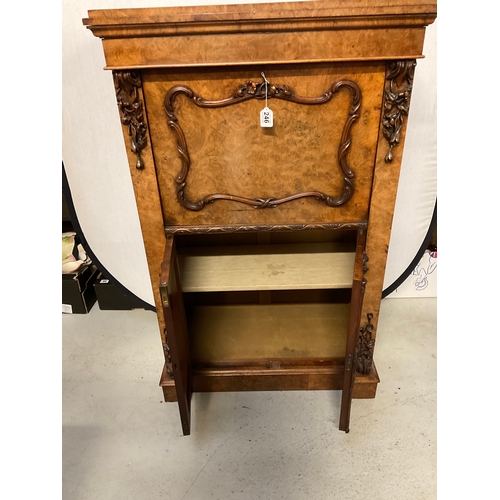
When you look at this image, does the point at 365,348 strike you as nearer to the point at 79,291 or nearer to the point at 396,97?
the point at 396,97

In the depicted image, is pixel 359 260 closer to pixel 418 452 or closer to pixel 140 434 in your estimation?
pixel 418 452

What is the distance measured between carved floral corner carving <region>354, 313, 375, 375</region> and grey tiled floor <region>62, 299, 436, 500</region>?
132 millimetres

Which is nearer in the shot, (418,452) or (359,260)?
(359,260)

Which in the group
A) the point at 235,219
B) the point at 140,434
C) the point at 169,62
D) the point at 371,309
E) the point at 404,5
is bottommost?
the point at 140,434

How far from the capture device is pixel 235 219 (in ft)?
4.23

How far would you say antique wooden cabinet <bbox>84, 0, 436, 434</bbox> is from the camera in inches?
40.1

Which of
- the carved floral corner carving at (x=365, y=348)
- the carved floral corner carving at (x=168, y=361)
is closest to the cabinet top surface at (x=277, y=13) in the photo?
the carved floral corner carving at (x=365, y=348)

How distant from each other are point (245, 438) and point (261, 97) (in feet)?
3.62

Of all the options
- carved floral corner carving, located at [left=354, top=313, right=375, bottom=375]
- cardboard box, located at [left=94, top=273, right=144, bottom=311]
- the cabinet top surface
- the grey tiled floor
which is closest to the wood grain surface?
the cabinet top surface

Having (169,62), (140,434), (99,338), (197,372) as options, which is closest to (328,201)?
(169,62)

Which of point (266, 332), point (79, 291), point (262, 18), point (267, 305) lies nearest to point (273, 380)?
point (266, 332)

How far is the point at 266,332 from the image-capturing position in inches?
67.4

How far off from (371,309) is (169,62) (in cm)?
99

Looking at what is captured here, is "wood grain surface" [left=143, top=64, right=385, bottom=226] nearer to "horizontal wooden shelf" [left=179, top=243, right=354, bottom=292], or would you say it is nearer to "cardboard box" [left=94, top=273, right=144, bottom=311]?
"horizontal wooden shelf" [left=179, top=243, right=354, bottom=292]
